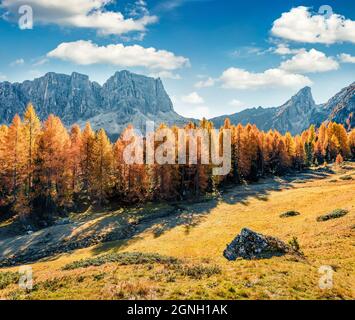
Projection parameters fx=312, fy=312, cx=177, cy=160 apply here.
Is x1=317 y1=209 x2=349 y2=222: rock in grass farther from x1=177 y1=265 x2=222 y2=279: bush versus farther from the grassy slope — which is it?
x1=177 y1=265 x2=222 y2=279: bush

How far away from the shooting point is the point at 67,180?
204 ft

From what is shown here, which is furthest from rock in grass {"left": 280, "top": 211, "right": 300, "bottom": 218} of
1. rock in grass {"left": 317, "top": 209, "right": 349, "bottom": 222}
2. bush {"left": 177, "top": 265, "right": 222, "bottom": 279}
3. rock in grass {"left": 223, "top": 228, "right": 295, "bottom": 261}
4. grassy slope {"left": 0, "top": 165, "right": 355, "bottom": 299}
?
bush {"left": 177, "top": 265, "right": 222, "bottom": 279}

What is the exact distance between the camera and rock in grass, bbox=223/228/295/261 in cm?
2669

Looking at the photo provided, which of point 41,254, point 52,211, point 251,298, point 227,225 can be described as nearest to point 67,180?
point 52,211

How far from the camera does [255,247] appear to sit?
27.5 meters

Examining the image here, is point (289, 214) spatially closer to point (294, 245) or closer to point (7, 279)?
point (294, 245)

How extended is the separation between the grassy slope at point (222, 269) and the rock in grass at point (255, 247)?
5.40ft

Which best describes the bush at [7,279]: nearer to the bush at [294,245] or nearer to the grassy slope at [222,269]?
the grassy slope at [222,269]

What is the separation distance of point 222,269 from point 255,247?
6.57 m

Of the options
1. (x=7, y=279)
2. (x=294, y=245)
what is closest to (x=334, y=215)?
(x=294, y=245)

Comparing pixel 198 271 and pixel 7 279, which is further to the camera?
pixel 7 279

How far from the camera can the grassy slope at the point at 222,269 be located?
54.3ft

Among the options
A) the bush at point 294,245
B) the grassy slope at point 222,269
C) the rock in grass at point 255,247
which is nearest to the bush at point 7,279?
the grassy slope at point 222,269

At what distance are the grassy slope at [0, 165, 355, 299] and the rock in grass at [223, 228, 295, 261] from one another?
165cm
